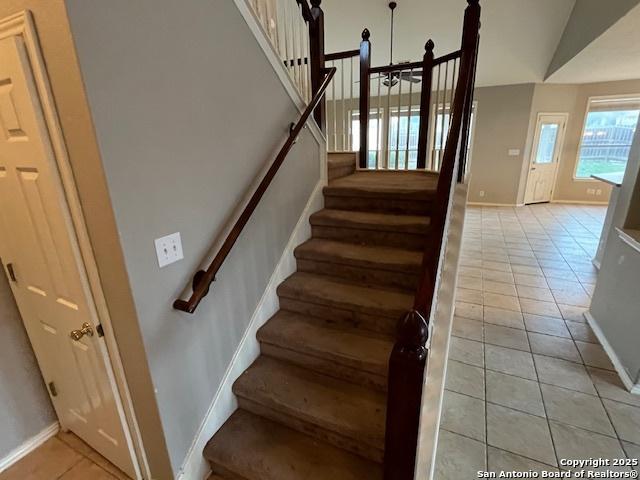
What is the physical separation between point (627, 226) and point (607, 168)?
6.39 m

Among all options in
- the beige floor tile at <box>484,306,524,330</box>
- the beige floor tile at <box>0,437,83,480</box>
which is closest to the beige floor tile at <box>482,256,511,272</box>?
the beige floor tile at <box>484,306,524,330</box>

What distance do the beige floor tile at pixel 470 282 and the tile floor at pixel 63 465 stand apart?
11.4 ft

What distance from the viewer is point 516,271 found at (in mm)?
3969

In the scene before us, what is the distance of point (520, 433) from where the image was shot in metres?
1.79

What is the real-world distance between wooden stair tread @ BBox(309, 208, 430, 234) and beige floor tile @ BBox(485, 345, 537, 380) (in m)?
1.20

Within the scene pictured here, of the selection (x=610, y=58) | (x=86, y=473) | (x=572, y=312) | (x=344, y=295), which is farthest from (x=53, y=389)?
(x=610, y=58)

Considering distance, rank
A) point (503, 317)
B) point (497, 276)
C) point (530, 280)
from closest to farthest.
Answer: point (503, 317), point (530, 280), point (497, 276)

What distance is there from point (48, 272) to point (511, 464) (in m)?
2.38

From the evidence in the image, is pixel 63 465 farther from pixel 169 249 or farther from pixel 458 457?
pixel 458 457

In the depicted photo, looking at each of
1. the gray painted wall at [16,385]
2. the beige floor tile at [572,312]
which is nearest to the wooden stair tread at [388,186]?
the beige floor tile at [572,312]

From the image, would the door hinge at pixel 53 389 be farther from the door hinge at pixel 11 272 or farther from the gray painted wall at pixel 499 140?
the gray painted wall at pixel 499 140

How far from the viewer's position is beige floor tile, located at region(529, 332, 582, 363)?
2414 millimetres

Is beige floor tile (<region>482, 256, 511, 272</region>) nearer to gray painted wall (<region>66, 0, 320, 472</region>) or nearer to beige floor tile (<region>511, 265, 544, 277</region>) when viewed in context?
beige floor tile (<region>511, 265, 544, 277</region>)

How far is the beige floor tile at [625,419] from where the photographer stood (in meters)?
1.76
